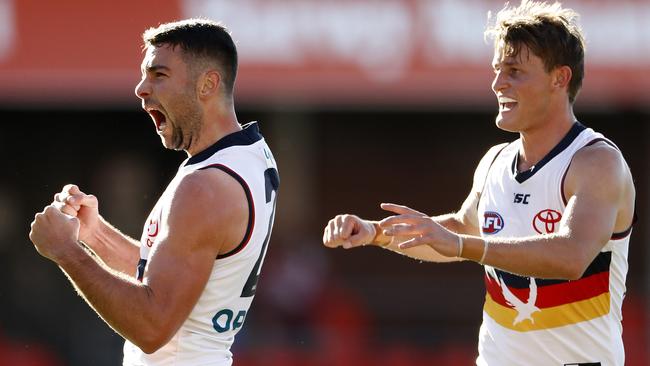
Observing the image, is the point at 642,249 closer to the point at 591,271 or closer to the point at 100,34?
the point at 100,34

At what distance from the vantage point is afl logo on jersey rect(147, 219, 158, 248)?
15.6ft

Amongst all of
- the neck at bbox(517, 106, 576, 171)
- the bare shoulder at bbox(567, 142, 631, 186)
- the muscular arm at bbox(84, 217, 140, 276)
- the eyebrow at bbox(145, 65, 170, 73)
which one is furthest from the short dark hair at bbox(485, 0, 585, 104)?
the muscular arm at bbox(84, 217, 140, 276)

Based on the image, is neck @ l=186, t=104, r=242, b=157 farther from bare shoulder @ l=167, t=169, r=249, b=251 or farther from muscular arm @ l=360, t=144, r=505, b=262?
muscular arm @ l=360, t=144, r=505, b=262

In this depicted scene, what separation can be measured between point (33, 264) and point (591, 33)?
8.35 m

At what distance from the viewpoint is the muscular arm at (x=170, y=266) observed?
443cm

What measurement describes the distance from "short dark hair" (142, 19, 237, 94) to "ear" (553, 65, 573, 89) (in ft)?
4.86

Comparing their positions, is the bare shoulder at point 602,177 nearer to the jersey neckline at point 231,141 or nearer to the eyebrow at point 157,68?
the jersey neckline at point 231,141

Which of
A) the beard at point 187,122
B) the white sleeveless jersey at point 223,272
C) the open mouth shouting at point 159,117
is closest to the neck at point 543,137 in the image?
the white sleeveless jersey at point 223,272

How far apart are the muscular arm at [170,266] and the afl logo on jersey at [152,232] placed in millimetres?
140

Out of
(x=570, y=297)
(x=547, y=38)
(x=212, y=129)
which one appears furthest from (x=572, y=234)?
(x=212, y=129)

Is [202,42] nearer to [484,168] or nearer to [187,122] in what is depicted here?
[187,122]

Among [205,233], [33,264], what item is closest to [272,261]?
[33,264]

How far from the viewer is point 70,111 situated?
15.7 m

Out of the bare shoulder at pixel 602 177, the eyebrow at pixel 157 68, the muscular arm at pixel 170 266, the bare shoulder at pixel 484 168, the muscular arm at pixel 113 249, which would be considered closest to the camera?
the muscular arm at pixel 170 266
